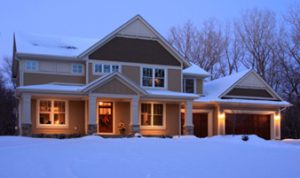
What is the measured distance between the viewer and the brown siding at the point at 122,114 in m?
24.8

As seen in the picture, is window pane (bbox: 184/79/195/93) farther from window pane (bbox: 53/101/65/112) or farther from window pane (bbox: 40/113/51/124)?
window pane (bbox: 40/113/51/124)

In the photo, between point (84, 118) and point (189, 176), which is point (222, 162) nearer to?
point (189, 176)

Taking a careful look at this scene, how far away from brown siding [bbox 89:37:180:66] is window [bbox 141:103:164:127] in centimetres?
259

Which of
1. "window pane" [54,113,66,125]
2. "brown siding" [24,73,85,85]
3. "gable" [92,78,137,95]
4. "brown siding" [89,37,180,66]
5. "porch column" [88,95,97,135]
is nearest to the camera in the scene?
"porch column" [88,95,97,135]

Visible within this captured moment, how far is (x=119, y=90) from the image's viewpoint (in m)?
22.8

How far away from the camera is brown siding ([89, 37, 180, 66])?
79.9 feet

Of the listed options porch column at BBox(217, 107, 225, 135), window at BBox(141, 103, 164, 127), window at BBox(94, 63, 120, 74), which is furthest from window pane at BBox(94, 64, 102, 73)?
porch column at BBox(217, 107, 225, 135)

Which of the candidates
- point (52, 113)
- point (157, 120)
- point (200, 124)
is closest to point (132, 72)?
point (157, 120)

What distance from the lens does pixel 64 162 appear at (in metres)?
11.3

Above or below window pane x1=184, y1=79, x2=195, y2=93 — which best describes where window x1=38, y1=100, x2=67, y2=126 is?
below

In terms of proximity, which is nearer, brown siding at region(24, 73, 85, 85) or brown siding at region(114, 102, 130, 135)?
brown siding at region(24, 73, 85, 85)

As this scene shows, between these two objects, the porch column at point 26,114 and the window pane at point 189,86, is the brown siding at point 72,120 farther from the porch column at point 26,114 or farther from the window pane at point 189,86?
the window pane at point 189,86

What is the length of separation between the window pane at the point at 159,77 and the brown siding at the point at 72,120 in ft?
15.0

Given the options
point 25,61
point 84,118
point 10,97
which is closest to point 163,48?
point 84,118
